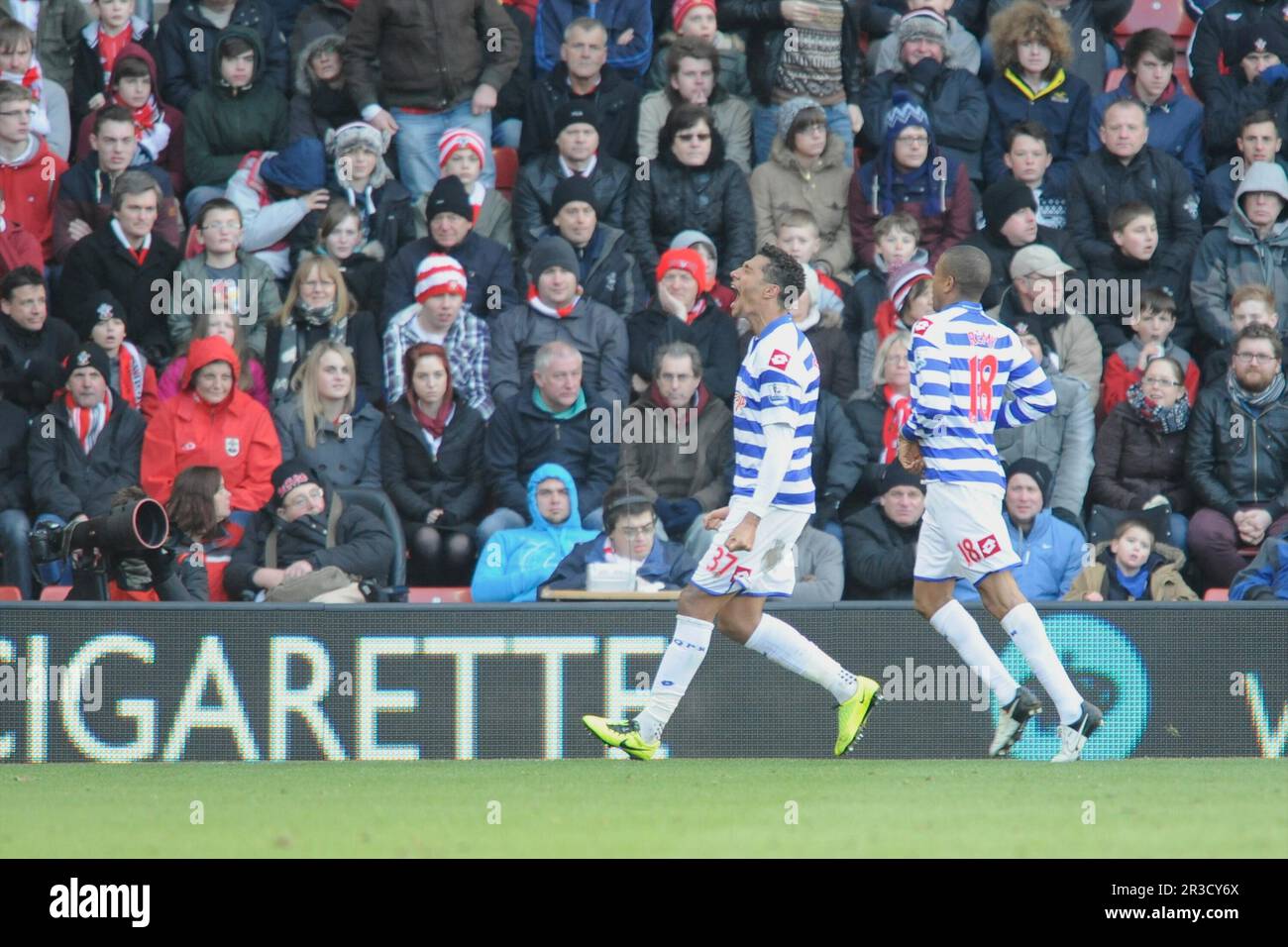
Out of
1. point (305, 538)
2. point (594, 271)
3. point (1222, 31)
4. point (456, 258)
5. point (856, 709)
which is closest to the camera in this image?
point (856, 709)

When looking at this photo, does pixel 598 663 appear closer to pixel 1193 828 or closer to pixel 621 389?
pixel 621 389

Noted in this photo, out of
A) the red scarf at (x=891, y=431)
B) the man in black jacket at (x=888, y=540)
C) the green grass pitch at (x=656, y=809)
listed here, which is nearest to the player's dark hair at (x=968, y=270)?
the green grass pitch at (x=656, y=809)

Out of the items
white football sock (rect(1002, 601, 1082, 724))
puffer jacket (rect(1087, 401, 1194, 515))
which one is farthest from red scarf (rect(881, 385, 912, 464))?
white football sock (rect(1002, 601, 1082, 724))

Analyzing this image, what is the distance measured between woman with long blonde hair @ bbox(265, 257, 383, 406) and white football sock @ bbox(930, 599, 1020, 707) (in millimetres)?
4951

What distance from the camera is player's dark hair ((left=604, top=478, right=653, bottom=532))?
11.0 metres

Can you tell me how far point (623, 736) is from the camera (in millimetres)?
8750

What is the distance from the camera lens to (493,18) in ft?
45.2

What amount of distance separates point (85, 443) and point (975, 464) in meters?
5.98

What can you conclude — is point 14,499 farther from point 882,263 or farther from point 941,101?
point 941,101

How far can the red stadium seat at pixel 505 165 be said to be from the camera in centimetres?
1410

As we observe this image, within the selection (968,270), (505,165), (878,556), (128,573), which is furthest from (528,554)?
(505,165)

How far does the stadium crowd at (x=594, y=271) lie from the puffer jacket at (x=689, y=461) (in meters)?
0.03

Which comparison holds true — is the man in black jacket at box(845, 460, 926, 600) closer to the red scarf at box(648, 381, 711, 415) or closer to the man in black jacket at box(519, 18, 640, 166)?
the red scarf at box(648, 381, 711, 415)

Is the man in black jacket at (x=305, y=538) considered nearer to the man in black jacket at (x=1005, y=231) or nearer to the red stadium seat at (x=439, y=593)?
the red stadium seat at (x=439, y=593)
